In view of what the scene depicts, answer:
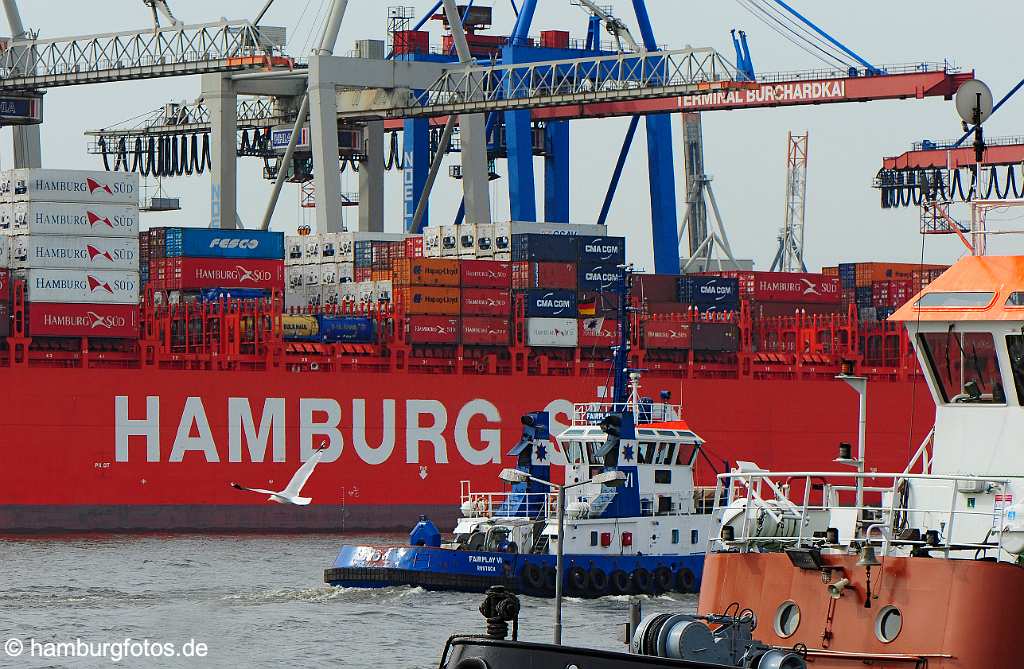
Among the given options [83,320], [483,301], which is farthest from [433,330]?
[83,320]

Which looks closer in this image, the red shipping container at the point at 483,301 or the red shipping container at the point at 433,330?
the red shipping container at the point at 433,330

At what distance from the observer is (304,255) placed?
55.9 metres

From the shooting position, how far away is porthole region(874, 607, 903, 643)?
1171cm

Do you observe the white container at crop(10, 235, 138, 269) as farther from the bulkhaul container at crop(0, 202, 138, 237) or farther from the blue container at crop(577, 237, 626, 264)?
the blue container at crop(577, 237, 626, 264)

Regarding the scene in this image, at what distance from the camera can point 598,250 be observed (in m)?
52.4

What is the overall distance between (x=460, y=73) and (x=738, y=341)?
11.3m

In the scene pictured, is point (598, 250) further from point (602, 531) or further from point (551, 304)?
point (602, 531)

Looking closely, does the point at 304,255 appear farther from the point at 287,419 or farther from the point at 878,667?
the point at 878,667

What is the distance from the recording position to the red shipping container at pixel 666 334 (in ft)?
177

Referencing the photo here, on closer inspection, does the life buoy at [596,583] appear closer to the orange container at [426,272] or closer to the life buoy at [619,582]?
the life buoy at [619,582]

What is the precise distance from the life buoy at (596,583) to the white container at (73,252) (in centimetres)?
2117

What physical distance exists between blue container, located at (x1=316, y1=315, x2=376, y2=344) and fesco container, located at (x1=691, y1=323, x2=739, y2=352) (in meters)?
9.79

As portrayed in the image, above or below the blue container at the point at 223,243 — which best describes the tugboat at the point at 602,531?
below

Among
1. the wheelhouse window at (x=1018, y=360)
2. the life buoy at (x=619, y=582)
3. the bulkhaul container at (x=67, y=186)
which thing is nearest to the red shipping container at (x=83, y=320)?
the bulkhaul container at (x=67, y=186)
